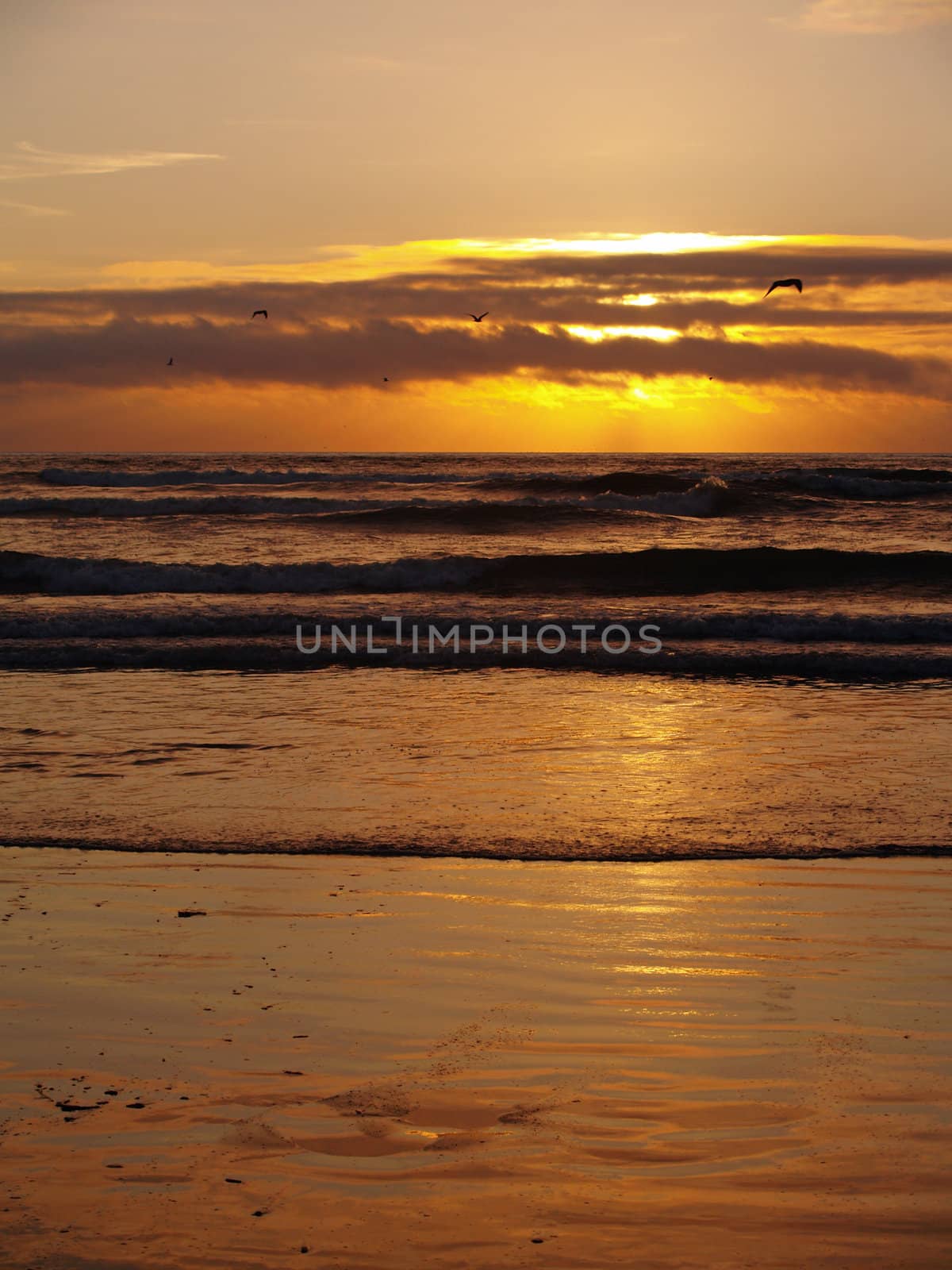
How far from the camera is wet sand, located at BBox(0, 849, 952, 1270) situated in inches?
113

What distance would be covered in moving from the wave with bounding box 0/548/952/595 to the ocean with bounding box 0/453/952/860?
69 mm

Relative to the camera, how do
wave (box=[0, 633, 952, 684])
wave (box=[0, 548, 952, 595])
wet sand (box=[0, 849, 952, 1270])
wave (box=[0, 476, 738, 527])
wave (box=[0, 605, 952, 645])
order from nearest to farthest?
wet sand (box=[0, 849, 952, 1270]) → wave (box=[0, 633, 952, 684]) → wave (box=[0, 605, 952, 645]) → wave (box=[0, 548, 952, 595]) → wave (box=[0, 476, 738, 527])

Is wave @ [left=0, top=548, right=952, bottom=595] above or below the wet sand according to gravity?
above

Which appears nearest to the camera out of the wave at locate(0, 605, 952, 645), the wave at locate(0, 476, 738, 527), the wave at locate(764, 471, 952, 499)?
the wave at locate(0, 605, 952, 645)

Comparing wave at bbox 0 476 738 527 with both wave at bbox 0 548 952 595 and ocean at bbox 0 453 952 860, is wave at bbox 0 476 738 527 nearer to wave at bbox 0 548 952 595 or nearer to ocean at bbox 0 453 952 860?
ocean at bbox 0 453 952 860

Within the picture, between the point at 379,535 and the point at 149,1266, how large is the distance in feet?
82.0

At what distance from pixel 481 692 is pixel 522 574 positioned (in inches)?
442

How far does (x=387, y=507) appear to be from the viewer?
32469 mm

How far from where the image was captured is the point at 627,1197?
2990 millimetres

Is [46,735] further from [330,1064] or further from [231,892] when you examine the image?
[330,1064]

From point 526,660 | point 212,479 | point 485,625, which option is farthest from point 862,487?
point 526,660

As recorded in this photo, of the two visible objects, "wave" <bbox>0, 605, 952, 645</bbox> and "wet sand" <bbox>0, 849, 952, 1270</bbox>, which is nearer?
"wet sand" <bbox>0, 849, 952, 1270</bbox>

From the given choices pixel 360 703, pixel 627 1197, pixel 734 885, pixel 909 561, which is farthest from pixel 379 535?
pixel 627 1197

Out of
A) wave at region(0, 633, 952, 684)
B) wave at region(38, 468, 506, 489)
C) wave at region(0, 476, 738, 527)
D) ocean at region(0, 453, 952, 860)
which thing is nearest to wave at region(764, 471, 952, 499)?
wave at region(0, 476, 738, 527)
